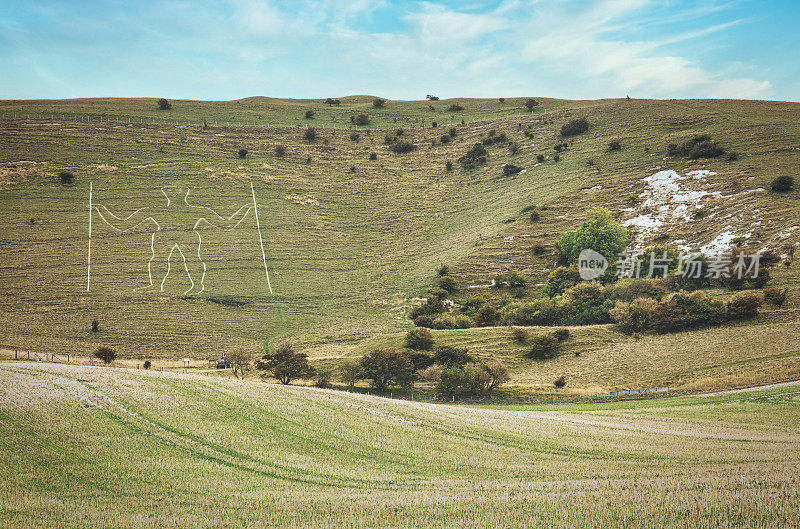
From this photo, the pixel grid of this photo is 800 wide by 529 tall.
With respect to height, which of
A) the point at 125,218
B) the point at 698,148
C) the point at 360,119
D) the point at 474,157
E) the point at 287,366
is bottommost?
the point at 287,366

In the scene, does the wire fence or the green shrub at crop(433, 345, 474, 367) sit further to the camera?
the wire fence

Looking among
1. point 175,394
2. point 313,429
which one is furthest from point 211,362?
point 313,429

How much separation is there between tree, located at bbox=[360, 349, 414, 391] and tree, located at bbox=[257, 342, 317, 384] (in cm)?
577

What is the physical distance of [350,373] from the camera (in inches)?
1999

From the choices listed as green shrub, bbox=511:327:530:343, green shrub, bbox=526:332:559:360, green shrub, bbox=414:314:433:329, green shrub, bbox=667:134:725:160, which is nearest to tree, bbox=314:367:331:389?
green shrub, bbox=414:314:433:329

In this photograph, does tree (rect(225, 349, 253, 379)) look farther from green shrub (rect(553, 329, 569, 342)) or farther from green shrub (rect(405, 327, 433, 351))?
green shrub (rect(553, 329, 569, 342))

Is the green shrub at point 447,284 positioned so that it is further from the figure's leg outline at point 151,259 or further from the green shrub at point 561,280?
the figure's leg outline at point 151,259

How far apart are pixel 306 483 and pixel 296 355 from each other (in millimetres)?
36492

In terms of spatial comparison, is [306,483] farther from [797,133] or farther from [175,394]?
[797,133]

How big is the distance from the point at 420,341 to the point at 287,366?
1542cm

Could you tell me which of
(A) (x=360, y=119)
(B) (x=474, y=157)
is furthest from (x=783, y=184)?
(A) (x=360, y=119)

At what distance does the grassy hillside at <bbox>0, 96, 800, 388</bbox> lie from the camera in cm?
6169

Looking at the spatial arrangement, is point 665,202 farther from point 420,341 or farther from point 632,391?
point 420,341

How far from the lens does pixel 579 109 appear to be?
120 meters
